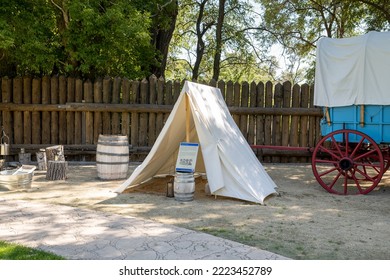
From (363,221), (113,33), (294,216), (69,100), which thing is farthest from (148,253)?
(69,100)

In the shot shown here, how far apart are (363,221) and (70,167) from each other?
263 inches

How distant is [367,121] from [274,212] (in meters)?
2.54

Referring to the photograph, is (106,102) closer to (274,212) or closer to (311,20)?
(274,212)

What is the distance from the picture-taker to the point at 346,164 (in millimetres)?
7129

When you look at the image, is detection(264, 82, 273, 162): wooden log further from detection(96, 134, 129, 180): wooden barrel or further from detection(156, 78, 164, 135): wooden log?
detection(96, 134, 129, 180): wooden barrel

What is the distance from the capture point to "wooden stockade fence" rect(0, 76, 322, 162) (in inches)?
410

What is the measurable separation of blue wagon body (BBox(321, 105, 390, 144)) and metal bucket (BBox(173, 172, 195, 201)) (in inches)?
109

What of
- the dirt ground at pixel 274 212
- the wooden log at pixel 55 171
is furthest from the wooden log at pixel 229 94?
the wooden log at pixel 55 171

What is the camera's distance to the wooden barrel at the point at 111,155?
26.2ft

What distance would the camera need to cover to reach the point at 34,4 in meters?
9.45

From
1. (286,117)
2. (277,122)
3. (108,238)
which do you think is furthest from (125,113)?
(108,238)

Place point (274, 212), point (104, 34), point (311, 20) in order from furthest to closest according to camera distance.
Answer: point (311, 20)
point (104, 34)
point (274, 212)

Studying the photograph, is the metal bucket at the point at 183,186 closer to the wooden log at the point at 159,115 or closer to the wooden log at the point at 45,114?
the wooden log at the point at 159,115

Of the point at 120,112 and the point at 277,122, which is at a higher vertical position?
the point at 120,112
